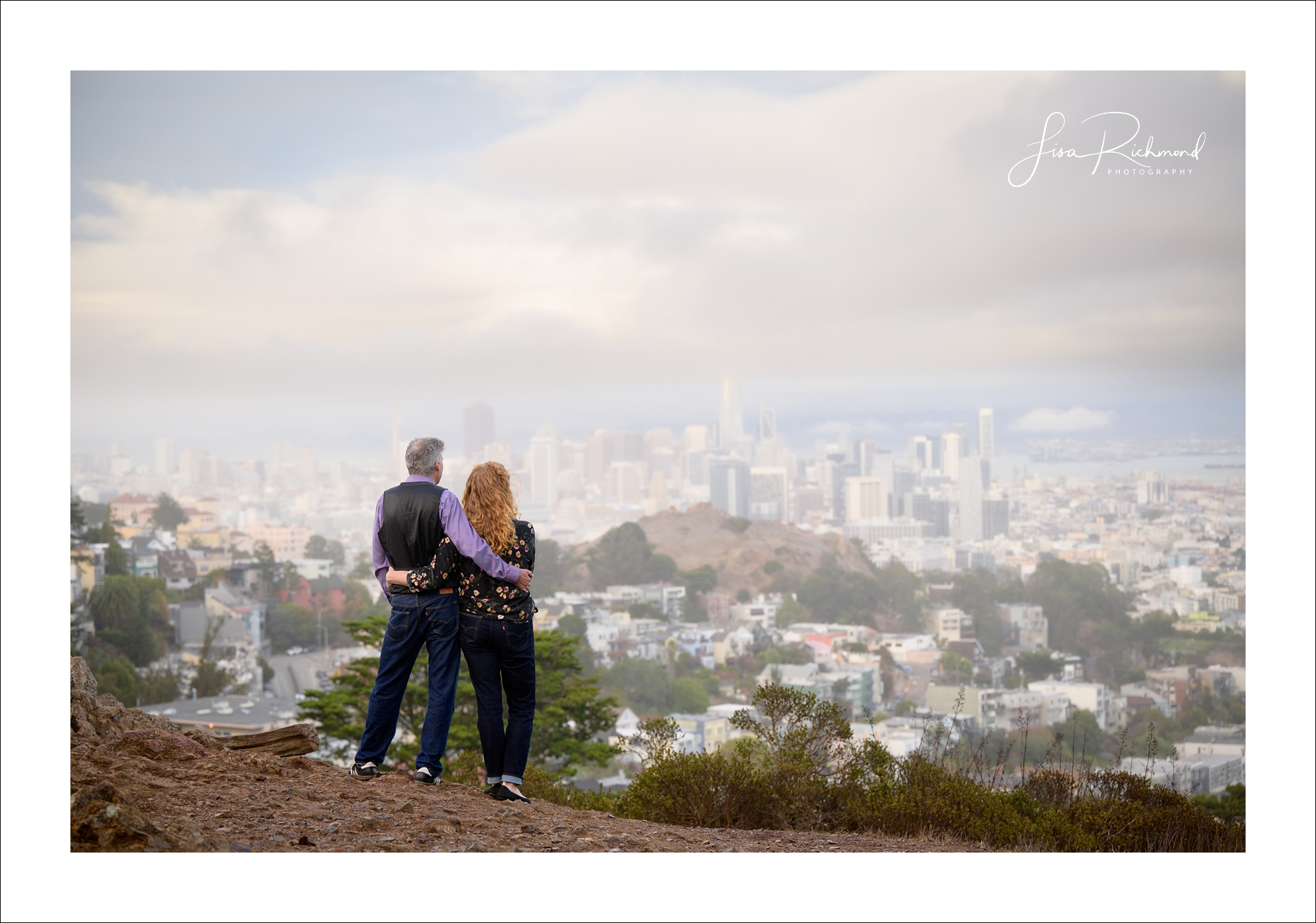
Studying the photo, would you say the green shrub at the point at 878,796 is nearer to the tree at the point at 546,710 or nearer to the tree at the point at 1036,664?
the tree at the point at 546,710

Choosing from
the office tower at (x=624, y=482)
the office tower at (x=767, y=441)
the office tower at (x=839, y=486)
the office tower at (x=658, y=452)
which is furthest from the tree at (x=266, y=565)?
the office tower at (x=839, y=486)

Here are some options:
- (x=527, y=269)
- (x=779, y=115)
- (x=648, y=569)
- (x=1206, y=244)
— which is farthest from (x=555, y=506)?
(x=1206, y=244)

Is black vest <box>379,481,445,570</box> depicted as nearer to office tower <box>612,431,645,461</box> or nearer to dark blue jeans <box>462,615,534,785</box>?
dark blue jeans <box>462,615,534,785</box>

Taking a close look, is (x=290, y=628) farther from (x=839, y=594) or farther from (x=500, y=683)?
(x=500, y=683)

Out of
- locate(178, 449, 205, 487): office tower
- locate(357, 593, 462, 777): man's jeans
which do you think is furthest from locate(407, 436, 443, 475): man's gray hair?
locate(178, 449, 205, 487): office tower

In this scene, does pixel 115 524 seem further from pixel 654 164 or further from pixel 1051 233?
pixel 1051 233

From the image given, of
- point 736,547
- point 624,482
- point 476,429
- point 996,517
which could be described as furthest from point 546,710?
point 996,517

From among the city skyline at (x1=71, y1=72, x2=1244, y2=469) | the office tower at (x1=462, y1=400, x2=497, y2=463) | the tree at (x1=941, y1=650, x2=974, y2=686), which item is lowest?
the tree at (x1=941, y1=650, x2=974, y2=686)

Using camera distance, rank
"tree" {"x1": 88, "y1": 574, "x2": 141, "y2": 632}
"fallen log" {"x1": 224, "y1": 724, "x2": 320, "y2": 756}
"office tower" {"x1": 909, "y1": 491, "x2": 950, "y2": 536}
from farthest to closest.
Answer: "office tower" {"x1": 909, "y1": 491, "x2": 950, "y2": 536} < "tree" {"x1": 88, "y1": 574, "x2": 141, "y2": 632} < "fallen log" {"x1": 224, "y1": 724, "x2": 320, "y2": 756}

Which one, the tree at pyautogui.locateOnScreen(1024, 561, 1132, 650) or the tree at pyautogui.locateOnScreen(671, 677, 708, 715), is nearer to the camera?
the tree at pyautogui.locateOnScreen(671, 677, 708, 715)
